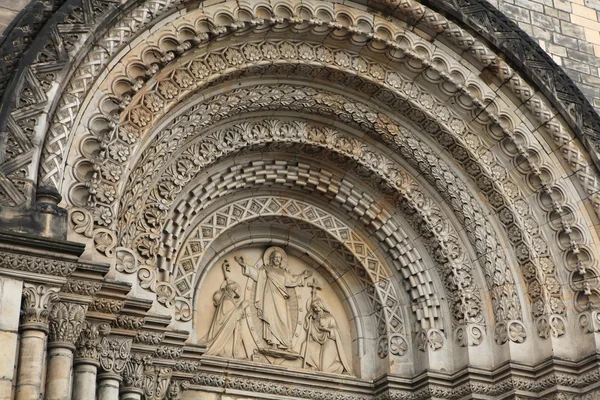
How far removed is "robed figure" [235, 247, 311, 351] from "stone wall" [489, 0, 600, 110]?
4.43 metres

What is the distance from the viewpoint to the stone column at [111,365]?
28.3 ft

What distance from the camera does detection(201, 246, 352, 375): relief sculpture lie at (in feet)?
37.0

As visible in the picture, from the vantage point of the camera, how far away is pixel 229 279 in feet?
38.0

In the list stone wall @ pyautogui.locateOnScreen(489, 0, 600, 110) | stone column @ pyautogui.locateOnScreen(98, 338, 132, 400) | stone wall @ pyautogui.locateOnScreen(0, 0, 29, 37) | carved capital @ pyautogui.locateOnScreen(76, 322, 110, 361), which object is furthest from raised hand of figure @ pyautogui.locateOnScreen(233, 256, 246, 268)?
stone wall @ pyautogui.locateOnScreen(489, 0, 600, 110)

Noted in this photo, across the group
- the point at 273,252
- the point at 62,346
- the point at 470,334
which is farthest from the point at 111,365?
→ the point at 470,334

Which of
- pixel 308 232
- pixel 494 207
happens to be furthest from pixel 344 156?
pixel 494 207

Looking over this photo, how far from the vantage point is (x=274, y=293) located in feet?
38.5

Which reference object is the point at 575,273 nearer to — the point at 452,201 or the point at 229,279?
the point at 452,201

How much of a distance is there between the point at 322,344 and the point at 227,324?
4.39ft

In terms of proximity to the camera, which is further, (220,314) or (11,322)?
(220,314)

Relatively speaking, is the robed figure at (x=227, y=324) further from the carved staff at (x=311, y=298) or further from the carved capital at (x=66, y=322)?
the carved capital at (x=66, y=322)

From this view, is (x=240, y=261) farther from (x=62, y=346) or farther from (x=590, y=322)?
(x=590, y=322)

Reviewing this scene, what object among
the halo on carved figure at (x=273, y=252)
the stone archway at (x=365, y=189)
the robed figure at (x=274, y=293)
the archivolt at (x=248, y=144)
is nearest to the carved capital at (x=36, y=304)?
the stone archway at (x=365, y=189)

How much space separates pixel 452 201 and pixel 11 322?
246 inches
